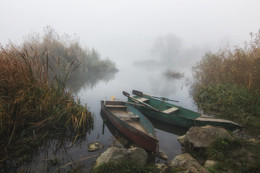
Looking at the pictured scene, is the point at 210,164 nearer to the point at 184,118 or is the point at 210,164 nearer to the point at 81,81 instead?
the point at 184,118

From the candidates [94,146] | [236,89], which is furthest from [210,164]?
[236,89]

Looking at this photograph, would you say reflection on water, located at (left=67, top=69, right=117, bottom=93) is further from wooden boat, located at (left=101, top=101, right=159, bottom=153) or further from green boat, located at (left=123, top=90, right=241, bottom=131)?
green boat, located at (left=123, top=90, right=241, bottom=131)

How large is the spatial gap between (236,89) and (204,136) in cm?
542

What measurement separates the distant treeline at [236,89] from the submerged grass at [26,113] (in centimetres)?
749

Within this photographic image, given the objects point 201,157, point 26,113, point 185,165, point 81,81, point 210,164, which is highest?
point 26,113

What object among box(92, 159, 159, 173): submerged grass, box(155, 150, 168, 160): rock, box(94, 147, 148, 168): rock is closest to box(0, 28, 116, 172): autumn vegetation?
box(94, 147, 148, 168): rock

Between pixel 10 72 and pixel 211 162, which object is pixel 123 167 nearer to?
pixel 211 162

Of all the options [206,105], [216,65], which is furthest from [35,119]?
[216,65]

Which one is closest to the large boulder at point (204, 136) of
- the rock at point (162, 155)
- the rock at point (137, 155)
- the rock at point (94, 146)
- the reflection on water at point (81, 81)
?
the rock at point (162, 155)

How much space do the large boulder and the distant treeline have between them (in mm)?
3112

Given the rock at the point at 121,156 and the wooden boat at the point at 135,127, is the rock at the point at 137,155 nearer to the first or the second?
the rock at the point at 121,156

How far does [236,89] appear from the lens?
8.39m

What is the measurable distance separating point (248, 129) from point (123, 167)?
19.2 ft

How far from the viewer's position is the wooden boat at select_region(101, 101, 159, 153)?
4.61 metres
